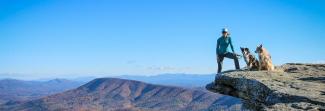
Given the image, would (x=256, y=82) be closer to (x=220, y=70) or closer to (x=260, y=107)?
(x=260, y=107)

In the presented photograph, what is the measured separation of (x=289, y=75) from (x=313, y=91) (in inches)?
205

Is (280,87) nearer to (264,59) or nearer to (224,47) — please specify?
(264,59)

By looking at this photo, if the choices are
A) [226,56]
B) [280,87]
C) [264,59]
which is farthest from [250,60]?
[280,87]

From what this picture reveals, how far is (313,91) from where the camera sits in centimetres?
2153

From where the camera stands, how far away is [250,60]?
94.2 feet

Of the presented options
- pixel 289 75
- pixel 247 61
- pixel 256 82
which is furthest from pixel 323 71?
pixel 256 82

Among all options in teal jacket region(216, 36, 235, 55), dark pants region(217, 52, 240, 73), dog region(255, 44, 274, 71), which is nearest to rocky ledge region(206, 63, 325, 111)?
dog region(255, 44, 274, 71)

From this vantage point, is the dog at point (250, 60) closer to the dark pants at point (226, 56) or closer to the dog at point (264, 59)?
the dog at point (264, 59)

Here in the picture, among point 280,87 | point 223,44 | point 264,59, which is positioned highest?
point 223,44

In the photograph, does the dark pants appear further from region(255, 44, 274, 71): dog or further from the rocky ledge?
region(255, 44, 274, 71): dog

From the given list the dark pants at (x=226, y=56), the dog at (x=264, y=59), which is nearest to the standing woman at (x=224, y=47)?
the dark pants at (x=226, y=56)

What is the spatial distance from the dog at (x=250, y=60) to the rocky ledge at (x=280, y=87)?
737 mm

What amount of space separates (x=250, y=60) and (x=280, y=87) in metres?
6.17

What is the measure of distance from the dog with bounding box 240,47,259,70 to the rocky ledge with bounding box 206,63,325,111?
74cm
